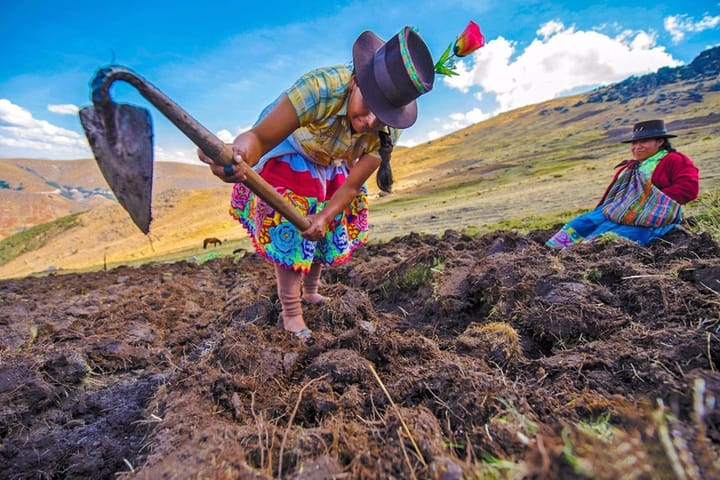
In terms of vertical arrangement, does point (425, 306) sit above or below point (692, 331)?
below

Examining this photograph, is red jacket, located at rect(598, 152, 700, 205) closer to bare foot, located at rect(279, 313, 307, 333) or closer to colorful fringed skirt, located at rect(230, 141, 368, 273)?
colorful fringed skirt, located at rect(230, 141, 368, 273)

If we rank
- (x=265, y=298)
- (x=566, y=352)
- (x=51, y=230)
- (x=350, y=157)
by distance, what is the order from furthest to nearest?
(x=51, y=230), (x=265, y=298), (x=350, y=157), (x=566, y=352)

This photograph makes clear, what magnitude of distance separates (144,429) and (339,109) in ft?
5.68

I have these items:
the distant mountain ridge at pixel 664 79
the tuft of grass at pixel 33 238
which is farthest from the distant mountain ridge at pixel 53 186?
the distant mountain ridge at pixel 664 79

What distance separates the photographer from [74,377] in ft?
7.27

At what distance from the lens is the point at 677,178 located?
13.0 ft

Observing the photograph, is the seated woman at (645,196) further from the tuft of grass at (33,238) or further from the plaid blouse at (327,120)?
the tuft of grass at (33,238)

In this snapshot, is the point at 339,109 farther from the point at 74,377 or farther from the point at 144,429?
the point at 74,377

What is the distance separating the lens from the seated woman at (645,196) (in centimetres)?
375

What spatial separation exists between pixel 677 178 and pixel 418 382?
395 centimetres

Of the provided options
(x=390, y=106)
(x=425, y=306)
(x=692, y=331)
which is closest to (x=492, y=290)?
(x=425, y=306)

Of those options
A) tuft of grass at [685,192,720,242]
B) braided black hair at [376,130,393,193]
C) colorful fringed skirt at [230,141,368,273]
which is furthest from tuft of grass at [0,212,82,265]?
Result: tuft of grass at [685,192,720,242]

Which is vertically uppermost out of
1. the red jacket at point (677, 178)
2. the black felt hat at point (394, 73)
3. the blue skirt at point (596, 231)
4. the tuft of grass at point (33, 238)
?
the black felt hat at point (394, 73)

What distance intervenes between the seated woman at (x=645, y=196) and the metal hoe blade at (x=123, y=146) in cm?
352
